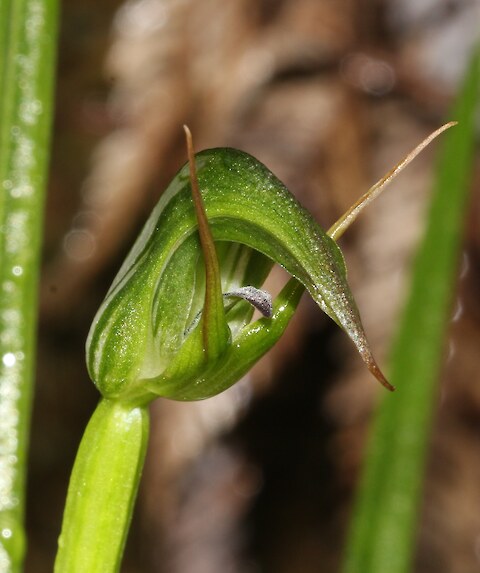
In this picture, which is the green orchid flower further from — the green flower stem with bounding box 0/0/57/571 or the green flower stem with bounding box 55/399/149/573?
the green flower stem with bounding box 0/0/57/571

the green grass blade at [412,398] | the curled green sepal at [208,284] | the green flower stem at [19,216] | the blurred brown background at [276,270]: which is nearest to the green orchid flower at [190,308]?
the curled green sepal at [208,284]

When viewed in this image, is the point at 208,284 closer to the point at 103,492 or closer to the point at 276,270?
the point at 103,492

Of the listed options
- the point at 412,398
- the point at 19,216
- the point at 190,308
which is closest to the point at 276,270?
the point at 412,398

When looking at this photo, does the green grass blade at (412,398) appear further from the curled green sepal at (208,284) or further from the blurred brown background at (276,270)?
the blurred brown background at (276,270)

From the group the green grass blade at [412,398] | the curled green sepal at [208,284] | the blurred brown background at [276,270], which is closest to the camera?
the curled green sepal at [208,284]

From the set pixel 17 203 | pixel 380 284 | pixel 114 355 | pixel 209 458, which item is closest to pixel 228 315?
pixel 114 355

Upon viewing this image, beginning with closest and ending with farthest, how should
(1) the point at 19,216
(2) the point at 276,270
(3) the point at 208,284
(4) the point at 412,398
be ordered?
1. (3) the point at 208,284
2. (1) the point at 19,216
3. (4) the point at 412,398
4. (2) the point at 276,270
